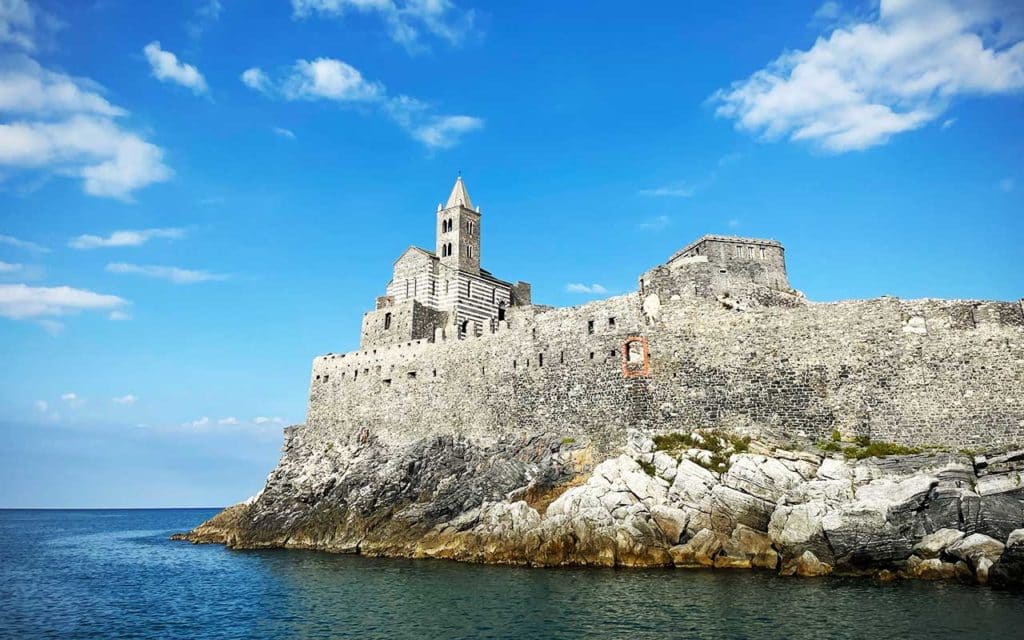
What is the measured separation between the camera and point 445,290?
159 feet

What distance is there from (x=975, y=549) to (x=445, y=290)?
33759mm

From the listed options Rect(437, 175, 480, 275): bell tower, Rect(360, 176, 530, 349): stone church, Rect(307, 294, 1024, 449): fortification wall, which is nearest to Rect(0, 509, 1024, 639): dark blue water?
Rect(307, 294, 1024, 449): fortification wall

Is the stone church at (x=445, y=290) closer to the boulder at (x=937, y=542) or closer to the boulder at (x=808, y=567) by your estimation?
the boulder at (x=808, y=567)

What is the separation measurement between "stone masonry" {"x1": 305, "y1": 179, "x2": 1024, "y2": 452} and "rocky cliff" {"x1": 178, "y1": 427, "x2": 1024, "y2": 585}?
4.46 ft

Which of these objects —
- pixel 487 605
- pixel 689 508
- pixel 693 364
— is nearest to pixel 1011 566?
pixel 689 508

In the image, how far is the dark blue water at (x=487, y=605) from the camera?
18.4m

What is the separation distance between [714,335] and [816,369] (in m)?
4.54

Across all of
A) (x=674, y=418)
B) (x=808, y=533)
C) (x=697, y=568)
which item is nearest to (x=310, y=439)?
(x=674, y=418)

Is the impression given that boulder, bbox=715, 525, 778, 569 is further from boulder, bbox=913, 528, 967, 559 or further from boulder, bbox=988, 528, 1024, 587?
boulder, bbox=988, 528, 1024, 587

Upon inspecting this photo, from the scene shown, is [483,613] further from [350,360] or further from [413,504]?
[350,360]

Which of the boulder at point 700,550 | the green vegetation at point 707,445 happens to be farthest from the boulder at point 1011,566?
the green vegetation at point 707,445

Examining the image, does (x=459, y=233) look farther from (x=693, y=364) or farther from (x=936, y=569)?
(x=936, y=569)

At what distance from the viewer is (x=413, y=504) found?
121ft

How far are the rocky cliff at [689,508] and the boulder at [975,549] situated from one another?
3 cm
